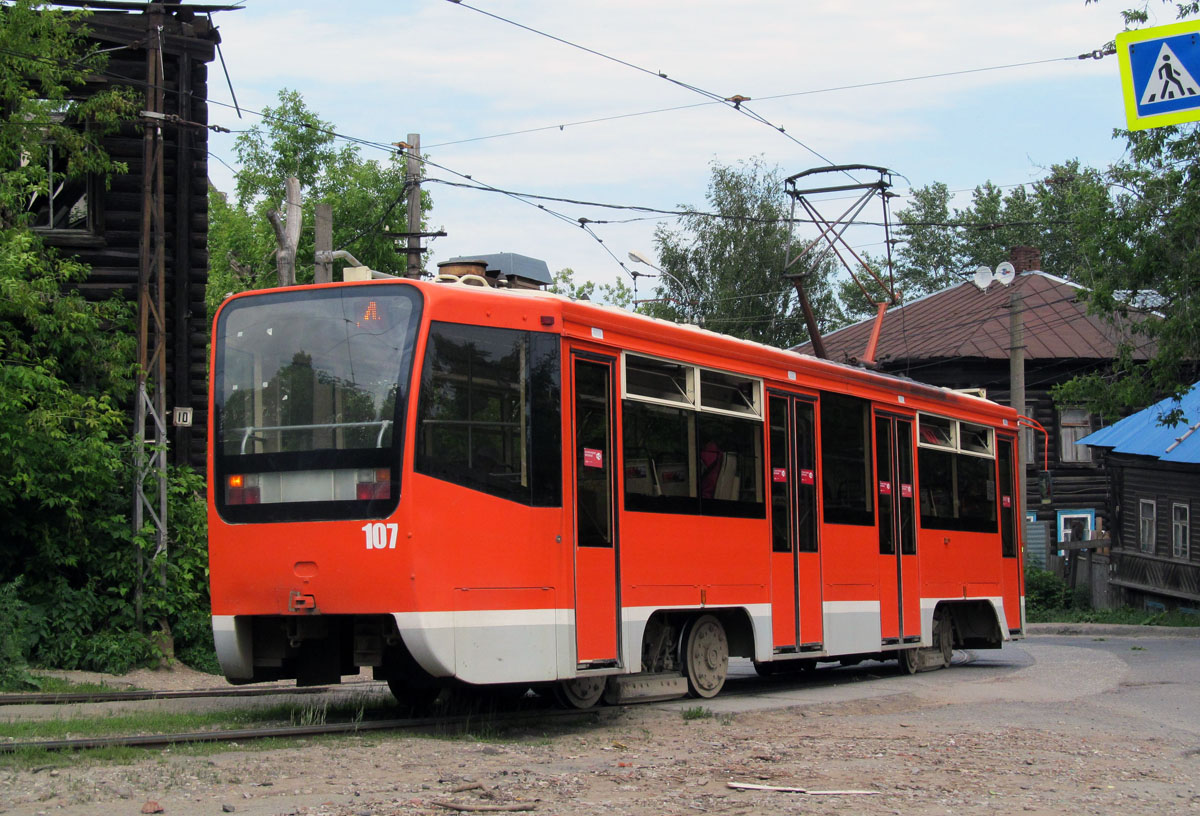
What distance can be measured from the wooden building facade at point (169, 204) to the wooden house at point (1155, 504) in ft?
63.9

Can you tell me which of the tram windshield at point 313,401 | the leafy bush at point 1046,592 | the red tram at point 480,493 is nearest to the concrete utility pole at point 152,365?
the red tram at point 480,493

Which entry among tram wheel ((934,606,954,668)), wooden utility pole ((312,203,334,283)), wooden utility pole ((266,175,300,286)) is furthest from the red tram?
wooden utility pole ((266,175,300,286))

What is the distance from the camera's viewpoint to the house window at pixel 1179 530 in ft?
109

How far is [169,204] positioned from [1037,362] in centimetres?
2880

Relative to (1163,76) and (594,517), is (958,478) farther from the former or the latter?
(594,517)

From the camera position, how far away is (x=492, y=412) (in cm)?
943

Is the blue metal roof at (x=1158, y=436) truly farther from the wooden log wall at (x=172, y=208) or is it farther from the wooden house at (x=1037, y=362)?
the wooden log wall at (x=172, y=208)

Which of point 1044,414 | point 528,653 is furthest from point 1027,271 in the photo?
point 528,653

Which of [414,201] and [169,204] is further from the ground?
[414,201]

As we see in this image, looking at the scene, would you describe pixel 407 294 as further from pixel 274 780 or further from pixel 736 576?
pixel 736 576

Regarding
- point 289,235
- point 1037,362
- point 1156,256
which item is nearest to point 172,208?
point 289,235

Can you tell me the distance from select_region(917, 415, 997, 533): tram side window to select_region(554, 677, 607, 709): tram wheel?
6.14 meters

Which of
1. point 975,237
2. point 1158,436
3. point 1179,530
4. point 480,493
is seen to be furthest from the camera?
point 975,237

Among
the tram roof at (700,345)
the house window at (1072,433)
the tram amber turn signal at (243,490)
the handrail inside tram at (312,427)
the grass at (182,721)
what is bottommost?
the grass at (182,721)
